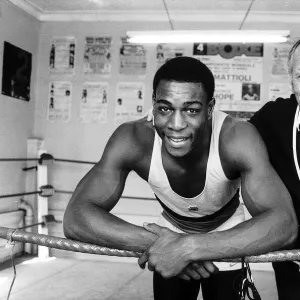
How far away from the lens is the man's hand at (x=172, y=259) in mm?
1196

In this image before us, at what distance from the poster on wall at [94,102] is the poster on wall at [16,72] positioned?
1.95 ft

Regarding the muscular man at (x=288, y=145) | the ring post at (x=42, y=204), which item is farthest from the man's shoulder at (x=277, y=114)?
the ring post at (x=42, y=204)

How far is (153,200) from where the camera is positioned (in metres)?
4.61

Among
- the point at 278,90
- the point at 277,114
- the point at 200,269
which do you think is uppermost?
the point at 278,90

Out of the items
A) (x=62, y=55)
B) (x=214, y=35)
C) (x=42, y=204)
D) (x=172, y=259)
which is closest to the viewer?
(x=172, y=259)

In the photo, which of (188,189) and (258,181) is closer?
(258,181)

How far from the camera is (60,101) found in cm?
477

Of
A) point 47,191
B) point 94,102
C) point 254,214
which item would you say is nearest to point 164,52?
point 94,102

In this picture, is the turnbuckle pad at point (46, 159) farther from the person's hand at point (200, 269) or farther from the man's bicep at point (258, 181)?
the person's hand at point (200, 269)

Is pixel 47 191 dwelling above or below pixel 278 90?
below

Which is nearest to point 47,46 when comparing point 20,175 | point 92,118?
point 92,118

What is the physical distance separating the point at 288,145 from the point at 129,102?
320 centimetres

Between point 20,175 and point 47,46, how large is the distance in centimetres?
144

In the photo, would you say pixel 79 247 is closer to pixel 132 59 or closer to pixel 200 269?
pixel 200 269
